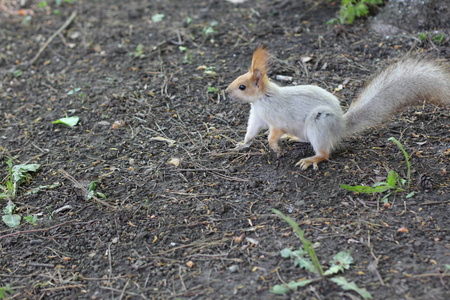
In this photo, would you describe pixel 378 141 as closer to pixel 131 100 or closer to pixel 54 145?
pixel 131 100

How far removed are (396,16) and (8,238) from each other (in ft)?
12.9

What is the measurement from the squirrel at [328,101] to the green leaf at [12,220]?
1662 millimetres

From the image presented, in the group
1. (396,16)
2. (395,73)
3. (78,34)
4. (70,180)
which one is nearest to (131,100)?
(70,180)

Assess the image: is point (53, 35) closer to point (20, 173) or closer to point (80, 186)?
point (20, 173)

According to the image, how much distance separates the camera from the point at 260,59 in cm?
316

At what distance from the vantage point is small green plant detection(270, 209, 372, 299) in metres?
2.19

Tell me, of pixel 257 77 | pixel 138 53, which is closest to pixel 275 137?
pixel 257 77

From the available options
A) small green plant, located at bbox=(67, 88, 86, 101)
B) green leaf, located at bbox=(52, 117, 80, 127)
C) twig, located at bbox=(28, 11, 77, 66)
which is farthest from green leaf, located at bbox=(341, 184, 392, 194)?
twig, located at bbox=(28, 11, 77, 66)

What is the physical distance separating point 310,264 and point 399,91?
55.0 inches

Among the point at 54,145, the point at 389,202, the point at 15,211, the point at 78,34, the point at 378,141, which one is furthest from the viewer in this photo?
the point at 78,34

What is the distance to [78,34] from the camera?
5.55 metres

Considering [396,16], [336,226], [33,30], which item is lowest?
[33,30]

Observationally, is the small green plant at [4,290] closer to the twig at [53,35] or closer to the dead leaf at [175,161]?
the dead leaf at [175,161]

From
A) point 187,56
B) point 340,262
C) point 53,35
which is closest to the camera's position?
point 340,262
